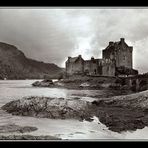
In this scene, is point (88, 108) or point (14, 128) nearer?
point (14, 128)

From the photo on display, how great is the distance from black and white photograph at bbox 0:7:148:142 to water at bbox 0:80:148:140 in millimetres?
15

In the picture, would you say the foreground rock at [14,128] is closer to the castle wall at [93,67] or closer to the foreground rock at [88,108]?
the foreground rock at [88,108]

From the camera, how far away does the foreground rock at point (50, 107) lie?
170 inches

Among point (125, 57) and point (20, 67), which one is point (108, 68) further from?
→ point (20, 67)

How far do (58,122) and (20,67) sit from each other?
3.61 ft

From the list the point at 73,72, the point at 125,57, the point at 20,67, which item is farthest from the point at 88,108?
the point at 20,67

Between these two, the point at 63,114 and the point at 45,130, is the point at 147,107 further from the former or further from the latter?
the point at 45,130

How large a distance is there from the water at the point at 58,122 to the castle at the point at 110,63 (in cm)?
35

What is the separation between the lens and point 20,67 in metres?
4.50

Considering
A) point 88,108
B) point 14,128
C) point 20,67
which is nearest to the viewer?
point 14,128

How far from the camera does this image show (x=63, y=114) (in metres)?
4.36

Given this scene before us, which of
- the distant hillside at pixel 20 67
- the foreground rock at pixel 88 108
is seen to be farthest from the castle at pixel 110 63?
the foreground rock at pixel 88 108

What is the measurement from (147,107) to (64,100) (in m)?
1.32
